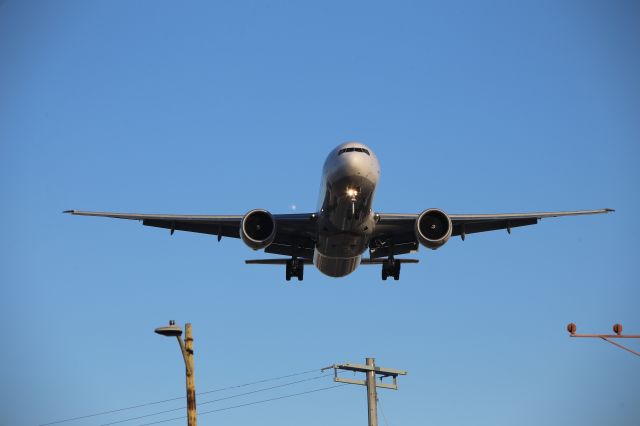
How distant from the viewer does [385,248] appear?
3603cm

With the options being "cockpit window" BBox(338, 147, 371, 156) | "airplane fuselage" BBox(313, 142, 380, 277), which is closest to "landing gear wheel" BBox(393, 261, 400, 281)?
"airplane fuselage" BBox(313, 142, 380, 277)

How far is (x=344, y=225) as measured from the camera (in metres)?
31.2

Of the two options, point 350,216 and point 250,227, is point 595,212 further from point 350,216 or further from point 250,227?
point 250,227

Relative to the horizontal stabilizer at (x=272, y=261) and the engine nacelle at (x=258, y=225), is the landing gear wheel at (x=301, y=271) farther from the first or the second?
→ the engine nacelle at (x=258, y=225)

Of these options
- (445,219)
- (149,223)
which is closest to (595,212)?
(445,219)

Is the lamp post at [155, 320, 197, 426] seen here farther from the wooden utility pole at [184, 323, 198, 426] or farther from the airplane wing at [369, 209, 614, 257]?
the airplane wing at [369, 209, 614, 257]

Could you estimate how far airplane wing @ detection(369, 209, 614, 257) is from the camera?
33062 millimetres

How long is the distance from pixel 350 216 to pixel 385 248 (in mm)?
5988

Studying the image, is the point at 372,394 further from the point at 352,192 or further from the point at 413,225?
the point at 352,192

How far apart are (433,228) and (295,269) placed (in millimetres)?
7121

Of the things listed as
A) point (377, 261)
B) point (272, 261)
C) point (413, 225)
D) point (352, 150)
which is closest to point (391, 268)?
point (377, 261)

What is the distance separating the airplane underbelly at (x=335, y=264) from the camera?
33.3 meters

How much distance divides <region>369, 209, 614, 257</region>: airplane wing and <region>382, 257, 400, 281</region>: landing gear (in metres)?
0.43

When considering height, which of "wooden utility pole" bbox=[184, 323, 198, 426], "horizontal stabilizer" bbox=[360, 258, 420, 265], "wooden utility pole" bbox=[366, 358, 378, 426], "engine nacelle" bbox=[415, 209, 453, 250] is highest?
"engine nacelle" bbox=[415, 209, 453, 250]
